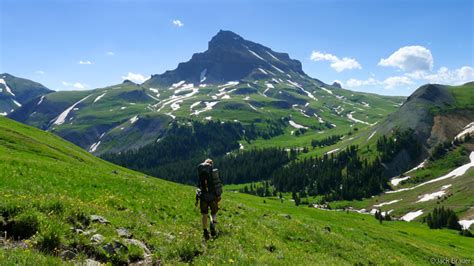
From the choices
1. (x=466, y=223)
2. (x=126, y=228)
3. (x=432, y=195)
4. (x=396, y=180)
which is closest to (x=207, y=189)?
(x=126, y=228)

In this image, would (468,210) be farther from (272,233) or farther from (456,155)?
(272,233)

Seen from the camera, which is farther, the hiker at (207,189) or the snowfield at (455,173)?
the snowfield at (455,173)

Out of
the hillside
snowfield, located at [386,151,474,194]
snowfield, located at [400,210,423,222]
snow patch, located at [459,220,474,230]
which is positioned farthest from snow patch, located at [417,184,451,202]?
the hillside

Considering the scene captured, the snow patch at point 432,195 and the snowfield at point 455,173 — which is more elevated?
the snowfield at point 455,173

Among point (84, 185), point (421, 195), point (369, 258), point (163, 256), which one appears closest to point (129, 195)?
point (84, 185)

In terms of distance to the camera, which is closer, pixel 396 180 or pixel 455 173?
pixel 455 173

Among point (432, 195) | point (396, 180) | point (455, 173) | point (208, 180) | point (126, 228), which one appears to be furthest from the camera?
point (396, 180)

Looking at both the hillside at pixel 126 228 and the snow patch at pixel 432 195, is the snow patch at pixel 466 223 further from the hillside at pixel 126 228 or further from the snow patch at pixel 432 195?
the hillside at pixel 126 228

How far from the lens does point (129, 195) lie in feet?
90.5

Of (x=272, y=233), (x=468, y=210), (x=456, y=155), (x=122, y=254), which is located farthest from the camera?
(x=456, y=155)

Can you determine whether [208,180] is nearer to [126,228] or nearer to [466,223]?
[126,228]

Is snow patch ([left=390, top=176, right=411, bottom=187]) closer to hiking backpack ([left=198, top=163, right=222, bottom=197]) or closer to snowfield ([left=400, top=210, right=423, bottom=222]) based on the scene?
snowfield ([left=400, top=210, right=423, bottom=222])

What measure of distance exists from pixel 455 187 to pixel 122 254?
518 ft

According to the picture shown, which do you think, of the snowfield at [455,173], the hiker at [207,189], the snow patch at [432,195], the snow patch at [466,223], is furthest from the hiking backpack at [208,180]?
the snowfield at [455,173]
